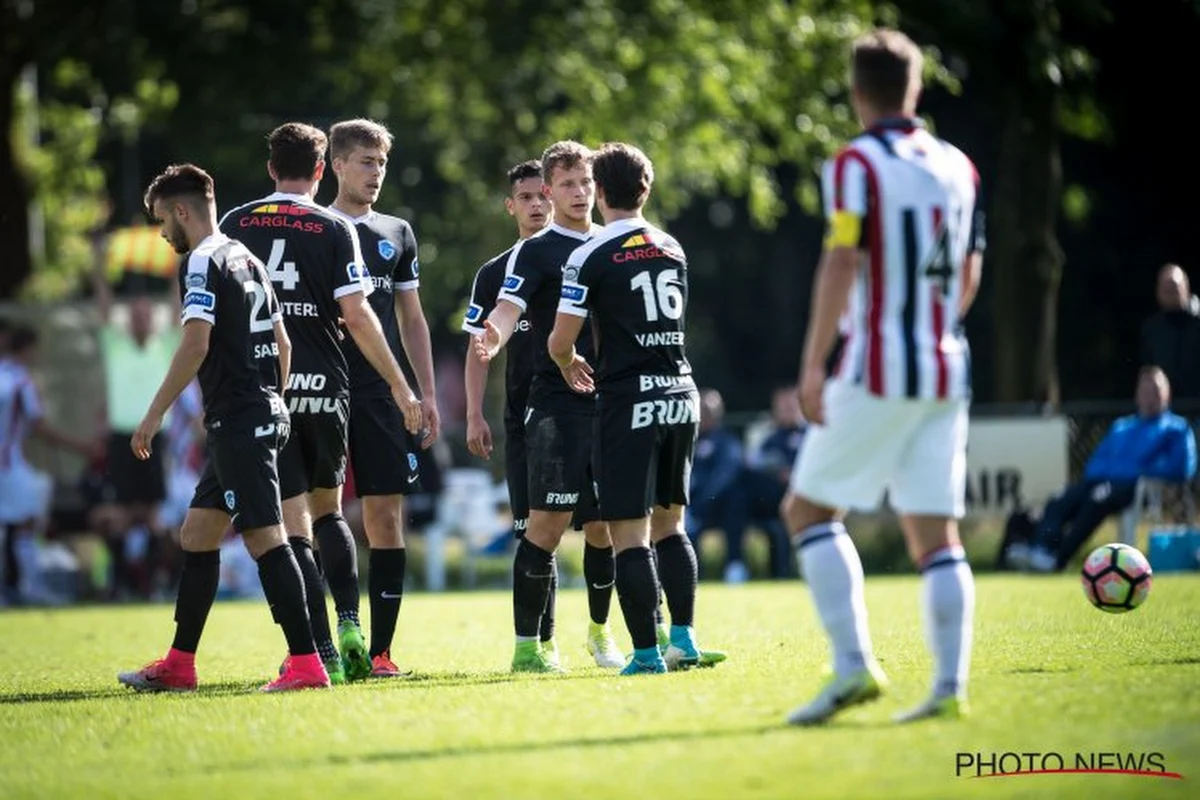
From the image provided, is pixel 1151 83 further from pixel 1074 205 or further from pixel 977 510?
pixel 977 510

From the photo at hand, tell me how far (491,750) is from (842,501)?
1.47 meters

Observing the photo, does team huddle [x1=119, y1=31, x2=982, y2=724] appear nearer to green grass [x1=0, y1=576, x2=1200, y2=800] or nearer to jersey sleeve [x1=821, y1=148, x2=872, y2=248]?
jersey sleeve [x1=821, y1=148, x2=872, y2=248]

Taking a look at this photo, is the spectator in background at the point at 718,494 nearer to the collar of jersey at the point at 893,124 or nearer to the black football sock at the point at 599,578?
the black football sock at the point at 599,578

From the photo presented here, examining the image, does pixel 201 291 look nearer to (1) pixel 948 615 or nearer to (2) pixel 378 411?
(2) pixel 378 411

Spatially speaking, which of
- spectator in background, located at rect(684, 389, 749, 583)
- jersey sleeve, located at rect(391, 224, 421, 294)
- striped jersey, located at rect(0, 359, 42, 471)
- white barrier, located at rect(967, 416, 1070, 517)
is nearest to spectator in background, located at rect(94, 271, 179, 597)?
striped jersey, located at rect(0, 359, 42, 471)

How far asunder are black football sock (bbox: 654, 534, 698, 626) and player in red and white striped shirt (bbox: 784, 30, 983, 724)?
2341 millimetres

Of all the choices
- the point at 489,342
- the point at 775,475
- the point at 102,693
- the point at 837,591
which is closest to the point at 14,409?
the point at 775,475

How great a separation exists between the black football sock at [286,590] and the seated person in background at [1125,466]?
1120 cm

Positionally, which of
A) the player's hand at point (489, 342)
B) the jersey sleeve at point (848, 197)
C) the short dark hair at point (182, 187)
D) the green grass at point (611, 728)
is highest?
the short dark hair at point (182, 187)

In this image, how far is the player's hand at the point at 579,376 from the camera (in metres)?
9.45

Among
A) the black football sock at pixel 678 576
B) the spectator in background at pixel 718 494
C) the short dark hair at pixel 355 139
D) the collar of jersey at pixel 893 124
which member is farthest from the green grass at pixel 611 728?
the spectator in background at pixel 718 494

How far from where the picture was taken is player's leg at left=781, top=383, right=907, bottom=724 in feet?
22.9

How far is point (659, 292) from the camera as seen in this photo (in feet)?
29.8

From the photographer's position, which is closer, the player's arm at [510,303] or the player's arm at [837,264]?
the player's arm at [837,264]
